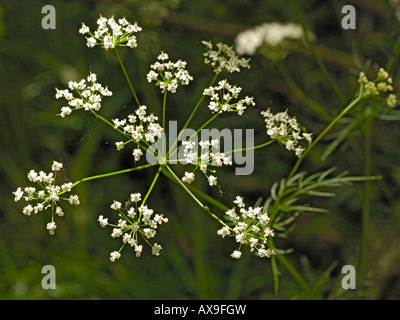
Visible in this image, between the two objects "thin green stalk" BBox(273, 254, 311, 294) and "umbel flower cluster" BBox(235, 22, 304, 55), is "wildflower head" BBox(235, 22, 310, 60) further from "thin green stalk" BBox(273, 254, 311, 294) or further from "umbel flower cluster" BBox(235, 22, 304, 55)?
"thin green stalk" BBox(273, 254, 311, 294)

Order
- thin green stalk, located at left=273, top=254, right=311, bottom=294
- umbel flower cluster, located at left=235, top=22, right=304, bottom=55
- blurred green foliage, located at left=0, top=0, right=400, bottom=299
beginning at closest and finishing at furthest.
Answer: thin green stalk, located at left=273, top=254, right=311, bottom=294 → umbel flower cluster, located at left=235, top=22, right=304, bottom=55 → blurred green foliage, located at left=0, top=0, right=400, bottom=299

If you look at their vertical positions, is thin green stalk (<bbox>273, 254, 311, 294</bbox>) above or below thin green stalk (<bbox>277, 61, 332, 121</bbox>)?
below

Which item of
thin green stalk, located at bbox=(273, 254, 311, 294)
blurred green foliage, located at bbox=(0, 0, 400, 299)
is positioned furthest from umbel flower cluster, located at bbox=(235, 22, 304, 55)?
thin green stalk, located at bbox=(273, 254, 311, 294)

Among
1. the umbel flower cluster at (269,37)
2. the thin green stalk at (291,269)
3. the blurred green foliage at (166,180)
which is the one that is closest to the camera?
the thin green stalk at (291,269)

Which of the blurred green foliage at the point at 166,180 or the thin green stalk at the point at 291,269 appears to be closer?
the thin green stalk at the point at 291,269

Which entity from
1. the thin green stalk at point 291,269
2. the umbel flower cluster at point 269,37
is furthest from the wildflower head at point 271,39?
the thin green stalk at point 291,269

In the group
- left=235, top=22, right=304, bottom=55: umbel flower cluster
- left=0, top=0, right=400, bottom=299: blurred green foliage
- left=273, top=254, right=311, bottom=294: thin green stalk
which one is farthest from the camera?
left=0, top=0, right=400, bottom=299: blurred green foliage

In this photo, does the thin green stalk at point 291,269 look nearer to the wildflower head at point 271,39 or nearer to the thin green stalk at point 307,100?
the thin green stalk at point 307,100

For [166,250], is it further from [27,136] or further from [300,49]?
[300,49]

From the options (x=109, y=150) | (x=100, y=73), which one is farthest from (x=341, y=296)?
(x=100, y=73)
